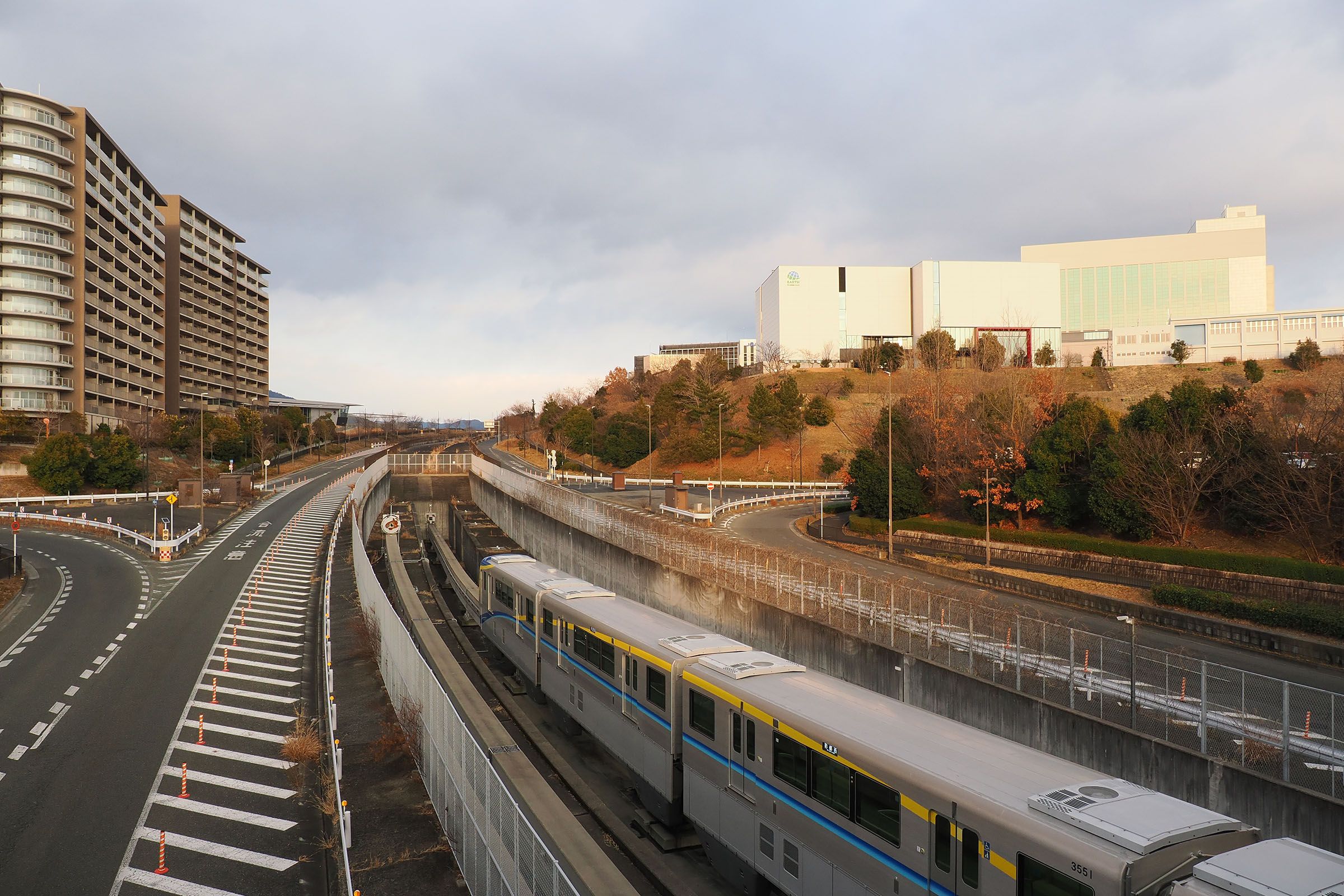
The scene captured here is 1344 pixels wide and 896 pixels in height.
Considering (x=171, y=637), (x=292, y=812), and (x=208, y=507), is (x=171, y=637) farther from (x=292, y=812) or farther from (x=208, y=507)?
(x=208, y=507)

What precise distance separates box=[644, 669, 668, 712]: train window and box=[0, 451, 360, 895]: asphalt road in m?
5.57

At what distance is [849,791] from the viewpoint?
31.0 feet

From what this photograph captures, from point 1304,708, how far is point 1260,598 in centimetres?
1555

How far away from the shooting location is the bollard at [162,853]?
11320 millimetres

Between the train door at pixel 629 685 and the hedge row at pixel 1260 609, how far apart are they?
20.0 metres

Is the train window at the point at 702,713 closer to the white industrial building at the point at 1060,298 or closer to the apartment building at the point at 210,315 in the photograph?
the white industrial building at the point at 1060,298

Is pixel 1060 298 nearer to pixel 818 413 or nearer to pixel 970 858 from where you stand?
pixel 818 413

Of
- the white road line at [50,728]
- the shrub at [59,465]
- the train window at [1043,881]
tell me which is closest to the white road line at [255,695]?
the white road line at [50,728]

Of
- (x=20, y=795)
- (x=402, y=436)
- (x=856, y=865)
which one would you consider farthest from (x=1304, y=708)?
(x=402, y=436)

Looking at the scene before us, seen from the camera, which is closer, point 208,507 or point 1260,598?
point 1260,598

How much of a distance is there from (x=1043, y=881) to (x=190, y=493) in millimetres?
63034

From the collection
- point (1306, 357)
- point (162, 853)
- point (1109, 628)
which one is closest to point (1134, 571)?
point (1109, 628)

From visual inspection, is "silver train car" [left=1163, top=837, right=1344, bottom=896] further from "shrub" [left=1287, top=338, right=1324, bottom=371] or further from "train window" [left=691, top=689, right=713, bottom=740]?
"shrub" [left=1287, top=338, right=1324, bottom=371]

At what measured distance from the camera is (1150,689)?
46.7ft
